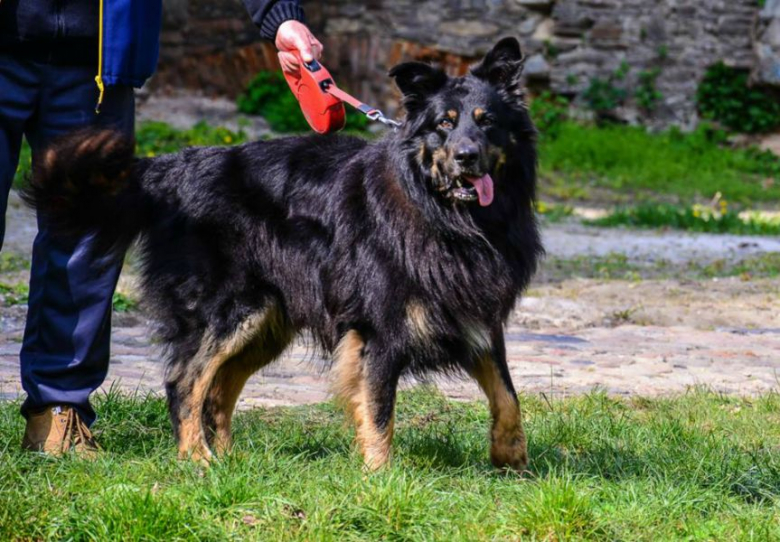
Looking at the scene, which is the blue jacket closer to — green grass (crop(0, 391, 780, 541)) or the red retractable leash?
the red retractable leash

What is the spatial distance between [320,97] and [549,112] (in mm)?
10870

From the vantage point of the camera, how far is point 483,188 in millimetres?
4160

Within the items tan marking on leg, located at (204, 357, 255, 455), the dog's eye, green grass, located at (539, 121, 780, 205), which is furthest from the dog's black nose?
green grass, located at (539, 121, 780, 205)

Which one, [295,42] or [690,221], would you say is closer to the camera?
[295,42]

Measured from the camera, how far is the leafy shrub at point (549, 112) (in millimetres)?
14773

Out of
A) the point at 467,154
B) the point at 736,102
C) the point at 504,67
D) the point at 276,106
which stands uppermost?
the point at 504,67

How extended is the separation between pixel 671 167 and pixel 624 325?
22.4 ft

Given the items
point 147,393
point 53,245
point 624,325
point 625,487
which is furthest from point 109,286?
point 624,325

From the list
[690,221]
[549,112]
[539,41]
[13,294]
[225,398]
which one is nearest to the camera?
[225,398]

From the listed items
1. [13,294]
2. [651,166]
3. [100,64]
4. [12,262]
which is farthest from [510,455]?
[651,166]

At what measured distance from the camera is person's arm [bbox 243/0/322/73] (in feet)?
14.3

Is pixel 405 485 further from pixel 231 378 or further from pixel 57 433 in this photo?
pixel 57 433

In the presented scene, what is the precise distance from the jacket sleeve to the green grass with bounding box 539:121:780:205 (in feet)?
28.5

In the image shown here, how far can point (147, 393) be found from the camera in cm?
509
